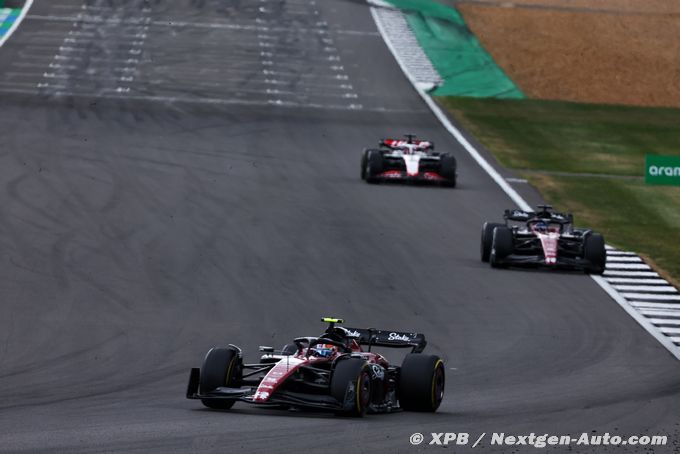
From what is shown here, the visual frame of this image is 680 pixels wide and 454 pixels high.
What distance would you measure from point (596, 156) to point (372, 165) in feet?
33.6

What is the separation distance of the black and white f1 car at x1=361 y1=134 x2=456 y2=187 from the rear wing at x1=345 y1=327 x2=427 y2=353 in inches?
770

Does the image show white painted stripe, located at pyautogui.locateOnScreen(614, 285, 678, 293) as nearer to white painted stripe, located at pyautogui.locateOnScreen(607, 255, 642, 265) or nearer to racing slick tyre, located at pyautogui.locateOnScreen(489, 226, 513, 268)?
racing slick tyre, located at pyautogui.locateOnScreen(489, 226, 513, 268)

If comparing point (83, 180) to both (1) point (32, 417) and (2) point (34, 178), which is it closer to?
(2) point (34, 178)

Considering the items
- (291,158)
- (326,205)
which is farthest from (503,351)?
(291,158)

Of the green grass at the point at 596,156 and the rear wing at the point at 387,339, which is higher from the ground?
the green grass at the point at 596,156

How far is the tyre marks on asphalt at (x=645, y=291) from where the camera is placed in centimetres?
2205

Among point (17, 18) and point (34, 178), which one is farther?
point (17, 18)

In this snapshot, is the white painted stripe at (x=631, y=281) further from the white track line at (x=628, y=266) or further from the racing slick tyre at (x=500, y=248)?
the racing slick tyre at (x=500, y=248)

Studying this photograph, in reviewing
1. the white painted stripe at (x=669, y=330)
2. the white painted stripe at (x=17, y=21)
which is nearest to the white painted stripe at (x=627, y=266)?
the white painted stripe at (x=669, y=330)

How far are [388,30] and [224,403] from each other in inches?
1856

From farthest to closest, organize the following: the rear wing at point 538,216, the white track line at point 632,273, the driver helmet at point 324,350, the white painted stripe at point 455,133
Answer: the white painted stripe at point 455,133 → the rear wing at point 538,216 → the white track line at point 632,273 → the driver helmet at point 324,350

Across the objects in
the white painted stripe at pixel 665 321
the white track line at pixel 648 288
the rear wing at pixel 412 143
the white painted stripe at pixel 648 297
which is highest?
the rear wing at pixel 412 143

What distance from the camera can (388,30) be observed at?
60.6 m

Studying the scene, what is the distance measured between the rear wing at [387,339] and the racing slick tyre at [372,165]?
19.6 metres
